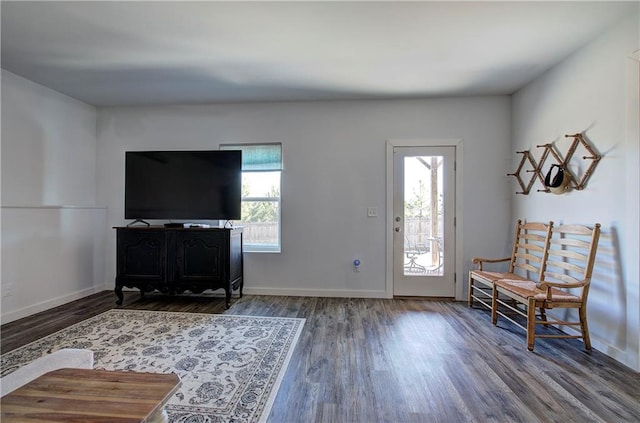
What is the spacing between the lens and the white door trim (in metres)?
3.53

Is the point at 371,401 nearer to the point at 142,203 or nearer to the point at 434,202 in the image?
the point at 434,202

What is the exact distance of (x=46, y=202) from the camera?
10.5 ft

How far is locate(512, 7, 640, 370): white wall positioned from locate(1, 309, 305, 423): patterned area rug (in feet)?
8.12

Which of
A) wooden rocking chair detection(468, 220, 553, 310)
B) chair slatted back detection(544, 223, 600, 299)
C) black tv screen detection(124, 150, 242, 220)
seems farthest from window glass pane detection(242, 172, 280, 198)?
chair slatted back detection(544, 223, 600, 299)

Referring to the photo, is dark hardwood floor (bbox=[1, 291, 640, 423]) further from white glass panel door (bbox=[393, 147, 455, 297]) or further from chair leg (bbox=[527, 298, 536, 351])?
white glass panel door (bbox=[393, 147, 455, 297])

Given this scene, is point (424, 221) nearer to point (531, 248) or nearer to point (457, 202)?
point (457, 202)

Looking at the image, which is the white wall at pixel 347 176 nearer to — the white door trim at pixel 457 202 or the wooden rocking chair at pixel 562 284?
the white door trim at pixel 457 202

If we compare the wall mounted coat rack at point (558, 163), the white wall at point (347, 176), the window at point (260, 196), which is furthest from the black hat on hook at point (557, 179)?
the window at point (260, 196)

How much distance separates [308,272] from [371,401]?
2.10 metres

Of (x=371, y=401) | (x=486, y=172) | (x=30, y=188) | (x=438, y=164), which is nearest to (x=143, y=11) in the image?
(x=30, y=188)

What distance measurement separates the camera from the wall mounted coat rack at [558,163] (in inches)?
94.2

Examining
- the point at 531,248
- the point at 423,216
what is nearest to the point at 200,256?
the point at 423,216

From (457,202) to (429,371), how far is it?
2215 millimetres

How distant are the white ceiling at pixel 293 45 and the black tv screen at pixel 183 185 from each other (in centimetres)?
78
